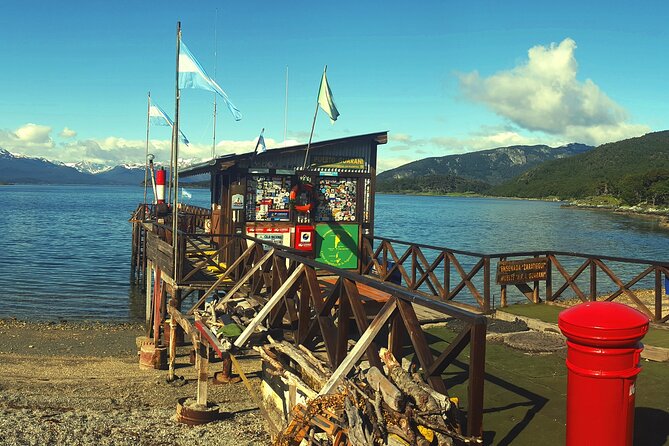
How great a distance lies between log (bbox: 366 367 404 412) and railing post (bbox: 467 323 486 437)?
63 cm

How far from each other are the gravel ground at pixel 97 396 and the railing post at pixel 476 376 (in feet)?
17.8

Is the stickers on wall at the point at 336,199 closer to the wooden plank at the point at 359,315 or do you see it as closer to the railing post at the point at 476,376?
the wooden plank at the point at 359,315

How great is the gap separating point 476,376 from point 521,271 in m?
9.33

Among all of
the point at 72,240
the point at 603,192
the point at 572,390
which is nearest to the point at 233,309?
the point at 572,390

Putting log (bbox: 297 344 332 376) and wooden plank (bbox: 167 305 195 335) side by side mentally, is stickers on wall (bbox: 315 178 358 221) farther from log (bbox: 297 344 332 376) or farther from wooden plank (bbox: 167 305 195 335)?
log (bbox: 297 344 332 376)

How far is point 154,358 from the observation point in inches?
611

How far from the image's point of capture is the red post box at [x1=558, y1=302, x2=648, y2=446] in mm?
3785

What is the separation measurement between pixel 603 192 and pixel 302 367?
177 m

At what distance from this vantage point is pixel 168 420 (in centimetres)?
1076

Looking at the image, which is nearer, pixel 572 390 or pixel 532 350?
pixel 572 390

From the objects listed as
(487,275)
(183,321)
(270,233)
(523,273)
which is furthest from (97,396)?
(523,273)

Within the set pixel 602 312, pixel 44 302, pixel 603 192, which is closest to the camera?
pixel 602 312

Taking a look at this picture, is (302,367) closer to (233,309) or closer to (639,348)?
(233,309)

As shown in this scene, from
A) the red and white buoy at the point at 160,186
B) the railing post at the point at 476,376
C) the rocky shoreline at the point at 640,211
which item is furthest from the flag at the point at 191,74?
the rocky shoreline at the point at 640,211
